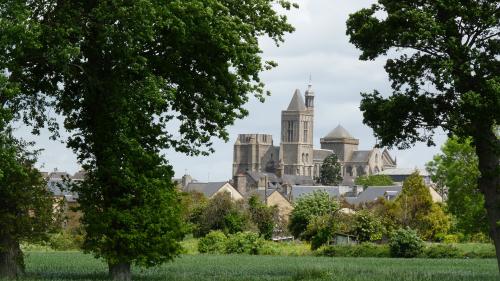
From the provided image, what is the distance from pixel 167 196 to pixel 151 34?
17.1ft

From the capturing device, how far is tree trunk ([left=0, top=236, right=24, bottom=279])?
2655cm

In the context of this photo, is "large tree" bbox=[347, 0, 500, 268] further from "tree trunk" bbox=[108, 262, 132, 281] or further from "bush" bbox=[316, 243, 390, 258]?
"bush" bbox=[316, 243, 390, 258]

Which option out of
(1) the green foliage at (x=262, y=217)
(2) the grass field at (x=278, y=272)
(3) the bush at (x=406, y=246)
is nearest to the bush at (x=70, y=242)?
(3) the bush at (x=406, y=246)

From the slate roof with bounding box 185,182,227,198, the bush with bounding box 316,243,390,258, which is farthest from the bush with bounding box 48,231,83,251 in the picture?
the slate roof with bounding box 185,182,227,198

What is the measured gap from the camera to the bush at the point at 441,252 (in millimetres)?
56531

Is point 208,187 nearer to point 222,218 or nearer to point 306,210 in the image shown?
point 222,218

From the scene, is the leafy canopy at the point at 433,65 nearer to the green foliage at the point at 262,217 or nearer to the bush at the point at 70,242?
the bush at the point at 70,242

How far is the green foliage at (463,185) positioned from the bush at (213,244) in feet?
60.6

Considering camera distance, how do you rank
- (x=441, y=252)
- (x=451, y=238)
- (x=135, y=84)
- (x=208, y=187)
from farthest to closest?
1. (x=208, y=187)
2. (x=451, y=238)
3. (x=441, y=252)
4. (x=135, y=84)

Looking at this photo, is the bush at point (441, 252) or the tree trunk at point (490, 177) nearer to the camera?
the tree trunk at point (490, 177)

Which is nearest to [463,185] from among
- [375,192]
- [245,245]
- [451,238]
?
[451,238]

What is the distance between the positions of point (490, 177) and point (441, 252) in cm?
2894

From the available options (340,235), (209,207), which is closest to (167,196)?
(340,235)

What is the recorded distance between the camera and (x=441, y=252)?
56.9 metres
